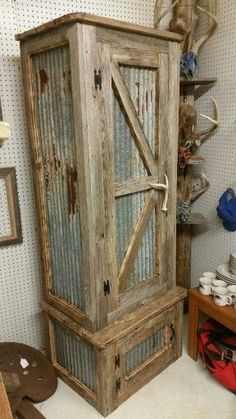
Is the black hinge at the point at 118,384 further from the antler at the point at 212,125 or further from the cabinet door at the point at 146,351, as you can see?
the antler at the point at 212,125

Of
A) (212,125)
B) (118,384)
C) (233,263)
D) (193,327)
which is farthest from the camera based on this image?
(212,125)

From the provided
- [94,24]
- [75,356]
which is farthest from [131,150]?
[75,356]

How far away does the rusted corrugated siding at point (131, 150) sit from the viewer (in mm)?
1716

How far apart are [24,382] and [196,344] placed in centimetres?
116

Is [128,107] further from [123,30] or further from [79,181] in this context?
[79,181]

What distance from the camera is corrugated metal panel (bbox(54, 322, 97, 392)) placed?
76.8 inches

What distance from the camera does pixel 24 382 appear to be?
80.6 inches

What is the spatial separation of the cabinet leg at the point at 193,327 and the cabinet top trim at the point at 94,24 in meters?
1.64

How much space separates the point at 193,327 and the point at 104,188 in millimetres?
1278

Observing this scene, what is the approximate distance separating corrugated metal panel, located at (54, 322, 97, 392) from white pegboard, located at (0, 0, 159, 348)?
272 millimetres

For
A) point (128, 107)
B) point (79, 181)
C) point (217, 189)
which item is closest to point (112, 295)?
point (79, 181)

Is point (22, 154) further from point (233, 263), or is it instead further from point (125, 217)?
point (233, 263)

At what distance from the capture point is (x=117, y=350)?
1896 millimetres

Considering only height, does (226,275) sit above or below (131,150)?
below
